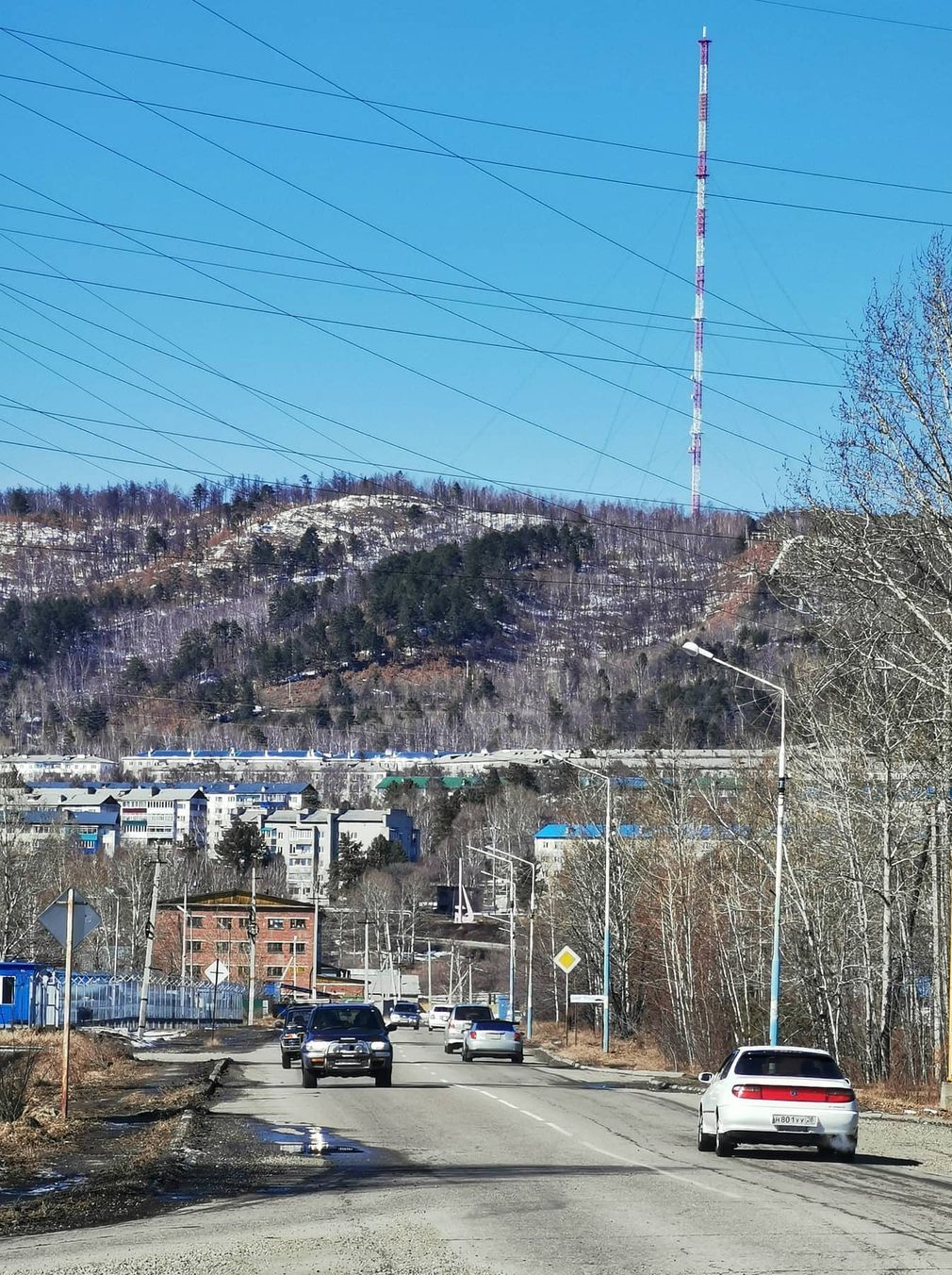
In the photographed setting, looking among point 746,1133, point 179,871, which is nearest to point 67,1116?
point 746,1133

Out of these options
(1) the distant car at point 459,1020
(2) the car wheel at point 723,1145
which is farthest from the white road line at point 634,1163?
(1) the distant car at point 459,1020

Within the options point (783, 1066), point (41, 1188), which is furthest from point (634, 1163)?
point (41, 1188)

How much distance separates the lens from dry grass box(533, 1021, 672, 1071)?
50.6 m

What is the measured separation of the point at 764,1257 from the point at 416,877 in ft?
592

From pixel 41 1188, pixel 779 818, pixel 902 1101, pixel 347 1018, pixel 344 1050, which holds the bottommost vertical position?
pixel 902 1101

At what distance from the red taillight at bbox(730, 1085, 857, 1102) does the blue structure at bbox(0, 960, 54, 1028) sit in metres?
52.5

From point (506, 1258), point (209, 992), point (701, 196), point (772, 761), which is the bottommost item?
point (209, 992)

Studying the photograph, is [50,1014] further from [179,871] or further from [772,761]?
[179,871]

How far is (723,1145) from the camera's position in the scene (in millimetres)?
20406

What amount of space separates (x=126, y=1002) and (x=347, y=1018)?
164ft

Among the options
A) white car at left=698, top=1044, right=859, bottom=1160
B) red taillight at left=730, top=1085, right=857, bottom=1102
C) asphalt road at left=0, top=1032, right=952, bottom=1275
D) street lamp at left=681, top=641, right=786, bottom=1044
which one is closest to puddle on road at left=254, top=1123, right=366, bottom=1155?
asphalt road at left=0, top=1032, right=952, bottom=1275

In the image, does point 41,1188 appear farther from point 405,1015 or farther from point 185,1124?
point 405,1015

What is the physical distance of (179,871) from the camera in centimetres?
17300

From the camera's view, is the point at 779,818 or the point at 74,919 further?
the point at 779,818
